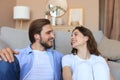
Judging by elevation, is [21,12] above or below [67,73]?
above

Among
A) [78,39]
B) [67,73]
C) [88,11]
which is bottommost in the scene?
[67,73]

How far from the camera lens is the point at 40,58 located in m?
1.90

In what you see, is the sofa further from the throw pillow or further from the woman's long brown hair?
the woman's long brown hair

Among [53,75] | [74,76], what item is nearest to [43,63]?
[53,75]

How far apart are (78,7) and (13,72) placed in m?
3.98

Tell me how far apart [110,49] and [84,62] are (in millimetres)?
916

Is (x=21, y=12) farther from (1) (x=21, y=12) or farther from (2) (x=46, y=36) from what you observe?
(2) (x=46, y=36)

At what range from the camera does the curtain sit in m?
4.35

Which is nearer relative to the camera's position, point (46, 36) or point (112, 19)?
point (46, 36)

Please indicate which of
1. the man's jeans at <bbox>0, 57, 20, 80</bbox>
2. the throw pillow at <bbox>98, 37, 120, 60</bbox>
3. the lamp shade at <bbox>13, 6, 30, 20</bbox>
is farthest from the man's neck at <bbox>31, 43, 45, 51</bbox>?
the lamp shade at <bbox>13, 6, 30, 20</bbox>

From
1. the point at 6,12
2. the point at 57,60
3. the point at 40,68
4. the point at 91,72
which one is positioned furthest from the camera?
the point at 6,12

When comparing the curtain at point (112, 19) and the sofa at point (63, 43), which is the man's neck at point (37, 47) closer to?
the sofa at point (63, 43)

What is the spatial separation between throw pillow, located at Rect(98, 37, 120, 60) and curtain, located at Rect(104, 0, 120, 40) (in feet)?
5.74

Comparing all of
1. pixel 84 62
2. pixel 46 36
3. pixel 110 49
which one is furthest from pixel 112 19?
pixel 84 62
